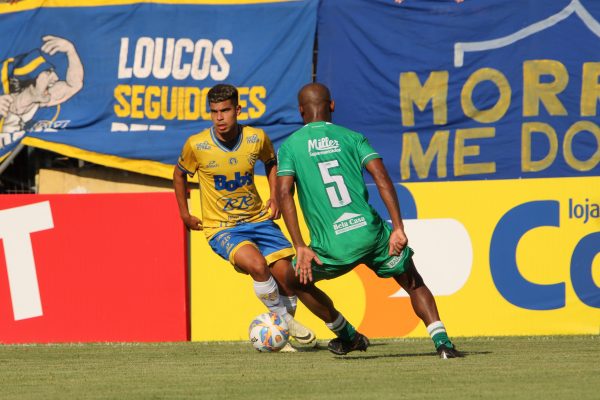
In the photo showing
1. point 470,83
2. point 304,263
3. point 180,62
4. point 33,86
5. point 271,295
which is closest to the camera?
point 304,263

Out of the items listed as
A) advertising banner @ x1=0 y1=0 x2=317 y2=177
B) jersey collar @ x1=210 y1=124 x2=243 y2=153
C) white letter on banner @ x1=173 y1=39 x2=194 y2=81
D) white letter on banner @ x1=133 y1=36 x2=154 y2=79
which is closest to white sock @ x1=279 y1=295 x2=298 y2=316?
jersey collar @ x1=210 y1=124 x2=243 y2=153

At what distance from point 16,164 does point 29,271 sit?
5.12 metres

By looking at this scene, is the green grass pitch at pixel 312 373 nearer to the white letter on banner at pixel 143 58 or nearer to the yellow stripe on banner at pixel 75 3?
the white letter on banner at pixel 143 58

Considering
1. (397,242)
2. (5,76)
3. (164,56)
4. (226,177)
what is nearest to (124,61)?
(164,56)

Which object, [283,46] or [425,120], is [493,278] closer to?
[425,120]

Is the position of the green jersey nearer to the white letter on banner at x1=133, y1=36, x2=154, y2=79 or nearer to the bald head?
the bald head

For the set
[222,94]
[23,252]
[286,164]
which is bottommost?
[23,252]

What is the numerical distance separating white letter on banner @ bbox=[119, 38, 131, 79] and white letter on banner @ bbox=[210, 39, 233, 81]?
118cm

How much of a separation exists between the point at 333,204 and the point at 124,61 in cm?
839

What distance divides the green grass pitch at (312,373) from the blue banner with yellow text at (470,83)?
4.53m

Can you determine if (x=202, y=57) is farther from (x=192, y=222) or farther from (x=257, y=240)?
(x=257, y=240)

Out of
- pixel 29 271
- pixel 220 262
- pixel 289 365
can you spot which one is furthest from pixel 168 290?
pixel 289 365

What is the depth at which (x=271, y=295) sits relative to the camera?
9203mm

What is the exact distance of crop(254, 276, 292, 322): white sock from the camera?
9.15m
